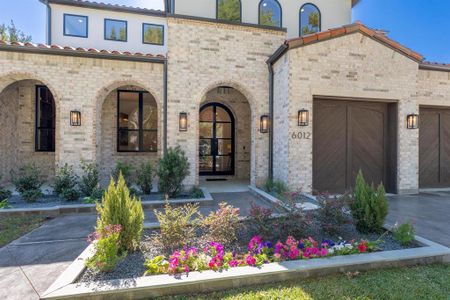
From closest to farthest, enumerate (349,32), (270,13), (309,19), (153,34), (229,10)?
(349,32)
(229,10)
(270,13)
(309,19)
(153,34)

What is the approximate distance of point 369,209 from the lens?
429cm

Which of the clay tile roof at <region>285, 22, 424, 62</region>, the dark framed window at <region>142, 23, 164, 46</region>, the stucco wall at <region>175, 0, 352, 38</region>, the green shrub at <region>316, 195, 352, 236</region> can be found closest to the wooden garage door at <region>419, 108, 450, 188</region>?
the clay tile roof at <region>285, 22, 424, 62</region>

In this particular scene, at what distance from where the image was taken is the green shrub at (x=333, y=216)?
4184mm

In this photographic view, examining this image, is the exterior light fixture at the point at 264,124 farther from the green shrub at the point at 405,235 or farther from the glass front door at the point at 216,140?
the green shrub at the point at 405,235

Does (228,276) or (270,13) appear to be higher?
(270,13)

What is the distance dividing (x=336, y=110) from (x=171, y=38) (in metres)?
5.85

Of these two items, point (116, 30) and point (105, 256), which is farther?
point (116, 30)

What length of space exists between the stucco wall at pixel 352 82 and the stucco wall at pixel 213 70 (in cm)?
148

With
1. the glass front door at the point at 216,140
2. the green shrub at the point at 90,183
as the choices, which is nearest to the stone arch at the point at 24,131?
the green shrub at the point at 90,183

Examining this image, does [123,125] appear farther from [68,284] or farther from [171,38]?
[68,284]

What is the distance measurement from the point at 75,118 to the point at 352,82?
876 cm

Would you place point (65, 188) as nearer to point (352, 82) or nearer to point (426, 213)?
point (352, 82)

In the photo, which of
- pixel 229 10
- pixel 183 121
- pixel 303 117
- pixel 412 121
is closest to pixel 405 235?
pixel 303 117

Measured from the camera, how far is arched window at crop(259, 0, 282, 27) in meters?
9.96
